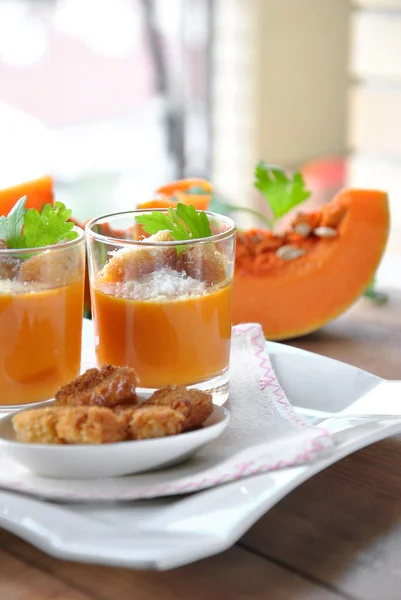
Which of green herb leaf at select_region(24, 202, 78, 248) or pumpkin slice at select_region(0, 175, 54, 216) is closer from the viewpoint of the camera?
green herb leaf at select_region(24, 202, 78, 248)

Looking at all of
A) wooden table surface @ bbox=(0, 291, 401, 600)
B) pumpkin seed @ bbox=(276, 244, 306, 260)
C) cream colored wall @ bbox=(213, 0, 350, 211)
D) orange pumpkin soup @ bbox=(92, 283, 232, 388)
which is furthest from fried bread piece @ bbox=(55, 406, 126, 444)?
cream colored wall @ bbox=(213, 0, 350, 211)

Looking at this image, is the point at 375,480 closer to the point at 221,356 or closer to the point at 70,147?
the point at 221,356

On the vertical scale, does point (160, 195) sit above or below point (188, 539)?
above

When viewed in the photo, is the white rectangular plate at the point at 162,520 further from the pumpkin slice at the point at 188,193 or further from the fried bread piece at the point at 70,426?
the pumpkin slice at the point at 188,193

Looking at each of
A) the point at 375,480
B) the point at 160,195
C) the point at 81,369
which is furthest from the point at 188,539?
the point at 160,195

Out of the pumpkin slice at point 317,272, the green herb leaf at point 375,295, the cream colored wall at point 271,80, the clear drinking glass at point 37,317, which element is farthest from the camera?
the cream colored wall at point 271,80

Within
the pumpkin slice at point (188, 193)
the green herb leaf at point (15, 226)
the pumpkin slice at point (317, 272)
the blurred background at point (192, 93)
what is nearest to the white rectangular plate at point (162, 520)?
the green herb leaf at point (15, 226)

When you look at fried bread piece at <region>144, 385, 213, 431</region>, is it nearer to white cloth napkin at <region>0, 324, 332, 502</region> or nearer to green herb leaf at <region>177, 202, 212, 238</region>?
white cloth napkin at <region>0, 324, 332, 502</region>
